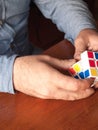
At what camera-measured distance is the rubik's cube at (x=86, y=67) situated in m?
0.59

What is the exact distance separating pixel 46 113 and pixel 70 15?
14.5 inches

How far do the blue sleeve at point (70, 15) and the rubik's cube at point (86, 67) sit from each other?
7.7 inches

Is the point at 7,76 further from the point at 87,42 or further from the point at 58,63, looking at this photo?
the point at 87,42

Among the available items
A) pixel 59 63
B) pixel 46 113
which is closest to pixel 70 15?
pixel 59 63

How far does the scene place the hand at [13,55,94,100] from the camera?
592 mm

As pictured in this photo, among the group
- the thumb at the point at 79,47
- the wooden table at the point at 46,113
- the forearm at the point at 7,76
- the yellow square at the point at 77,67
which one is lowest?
the wooden table at the point at 46,113

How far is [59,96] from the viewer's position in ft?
2.02

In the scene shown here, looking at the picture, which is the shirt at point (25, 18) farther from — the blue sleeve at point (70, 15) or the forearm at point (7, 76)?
the forearm at point (7, 76)

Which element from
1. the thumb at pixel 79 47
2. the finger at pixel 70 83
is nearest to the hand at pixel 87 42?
the thumb at pixel 79 47

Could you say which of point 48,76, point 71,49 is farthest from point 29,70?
point 71,49

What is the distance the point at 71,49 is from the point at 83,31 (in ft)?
0.20

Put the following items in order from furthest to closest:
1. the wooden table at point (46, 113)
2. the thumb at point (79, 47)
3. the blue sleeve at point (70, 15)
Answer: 1. the blue sleeve at point (70, 15)
2. the thumb at point (79, 47)
3. the wooden table at point (46, 113)

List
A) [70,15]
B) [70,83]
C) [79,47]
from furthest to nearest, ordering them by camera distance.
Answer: [70,15] < [79,47] < [70,83]

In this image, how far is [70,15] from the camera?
85 cm
